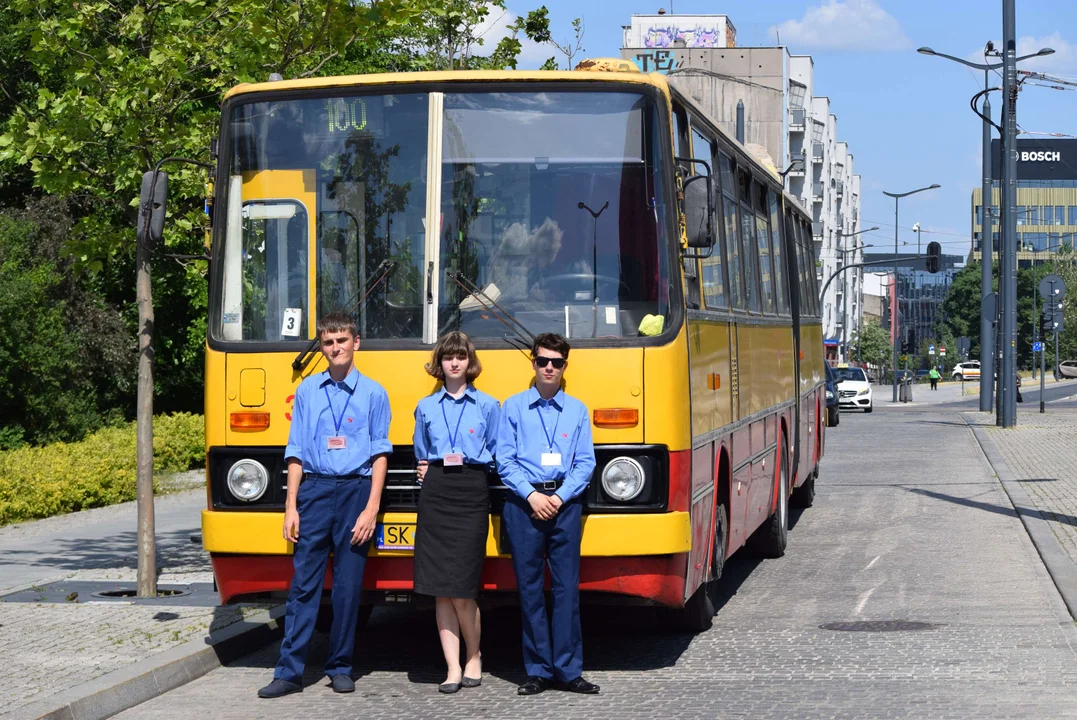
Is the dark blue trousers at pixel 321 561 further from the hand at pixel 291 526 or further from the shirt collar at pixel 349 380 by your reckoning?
the shirt collar at pixel 349 380

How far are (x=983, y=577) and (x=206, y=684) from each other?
21.5 ft

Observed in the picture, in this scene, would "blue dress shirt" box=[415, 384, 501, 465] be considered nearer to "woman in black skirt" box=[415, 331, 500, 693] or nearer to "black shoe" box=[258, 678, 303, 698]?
"woman in black skirt" box=[415, 331, 500, 693]

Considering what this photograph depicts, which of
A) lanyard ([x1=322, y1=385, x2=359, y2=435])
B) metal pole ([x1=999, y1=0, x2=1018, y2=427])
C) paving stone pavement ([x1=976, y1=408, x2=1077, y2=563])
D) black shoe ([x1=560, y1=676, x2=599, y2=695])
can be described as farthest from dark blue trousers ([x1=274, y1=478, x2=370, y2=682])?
metal pole ([x1=999, y1=0, x2=1018, y2=427])

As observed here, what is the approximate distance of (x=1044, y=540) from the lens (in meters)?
14.7

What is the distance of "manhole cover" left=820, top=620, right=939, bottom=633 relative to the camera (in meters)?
10.1

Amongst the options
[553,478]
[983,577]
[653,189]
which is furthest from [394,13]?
[983,577]

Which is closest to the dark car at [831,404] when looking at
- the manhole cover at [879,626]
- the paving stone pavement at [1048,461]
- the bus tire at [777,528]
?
the paving stone pavement at [1048,461]

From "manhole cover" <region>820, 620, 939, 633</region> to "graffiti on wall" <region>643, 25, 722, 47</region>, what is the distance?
98.9 m

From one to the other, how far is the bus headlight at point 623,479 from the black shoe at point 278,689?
184 cm

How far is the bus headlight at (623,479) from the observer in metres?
8.03

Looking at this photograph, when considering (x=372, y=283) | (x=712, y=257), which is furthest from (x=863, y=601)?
(x=372, y=283)

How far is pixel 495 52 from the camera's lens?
65.3 ft

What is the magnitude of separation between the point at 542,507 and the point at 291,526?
1.25 metres

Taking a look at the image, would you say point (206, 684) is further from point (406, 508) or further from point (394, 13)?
point (394, 13)
